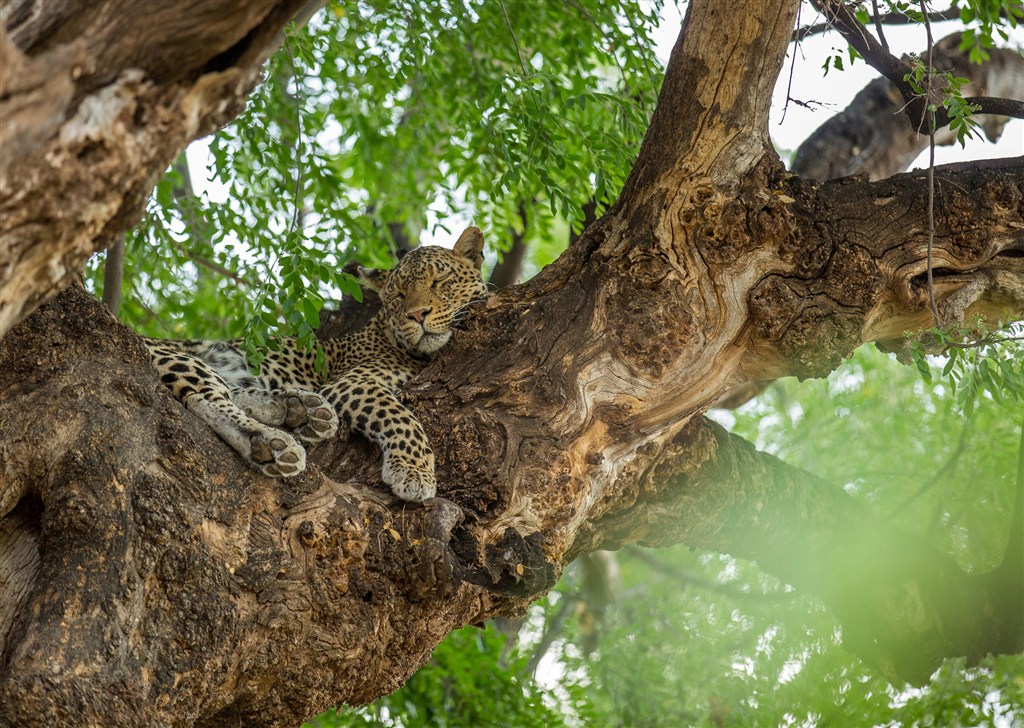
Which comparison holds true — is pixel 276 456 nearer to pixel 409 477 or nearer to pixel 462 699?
pixel 409 477

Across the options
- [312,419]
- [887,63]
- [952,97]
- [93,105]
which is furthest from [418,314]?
[93,105]

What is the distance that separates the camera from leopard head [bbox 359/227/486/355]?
22.3ft

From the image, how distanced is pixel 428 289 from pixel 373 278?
60cm

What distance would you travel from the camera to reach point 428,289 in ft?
Result: 22.7

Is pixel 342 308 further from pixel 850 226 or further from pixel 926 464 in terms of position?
pixel 926 464

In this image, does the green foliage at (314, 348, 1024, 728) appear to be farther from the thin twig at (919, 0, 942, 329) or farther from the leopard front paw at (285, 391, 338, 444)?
the leopard front paw at (285, 391, 338, 444)

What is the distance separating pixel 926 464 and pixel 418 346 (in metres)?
4.67

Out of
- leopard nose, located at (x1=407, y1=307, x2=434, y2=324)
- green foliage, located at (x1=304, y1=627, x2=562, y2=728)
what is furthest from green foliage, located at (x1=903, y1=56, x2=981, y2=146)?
green foliage, located at (x1=304, y1=627, x2=562, y2=728)

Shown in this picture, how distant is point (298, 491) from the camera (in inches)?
170

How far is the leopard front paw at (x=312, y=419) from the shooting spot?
198 inches

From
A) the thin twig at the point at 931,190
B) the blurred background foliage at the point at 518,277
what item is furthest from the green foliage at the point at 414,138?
the thin twig at the point at 931,190

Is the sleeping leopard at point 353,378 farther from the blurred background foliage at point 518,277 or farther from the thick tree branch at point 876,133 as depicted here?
the thick tree branch at point 876,133

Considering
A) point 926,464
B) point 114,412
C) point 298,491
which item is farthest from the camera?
point 926,464

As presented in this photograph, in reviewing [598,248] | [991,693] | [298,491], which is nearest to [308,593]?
[298,491]
